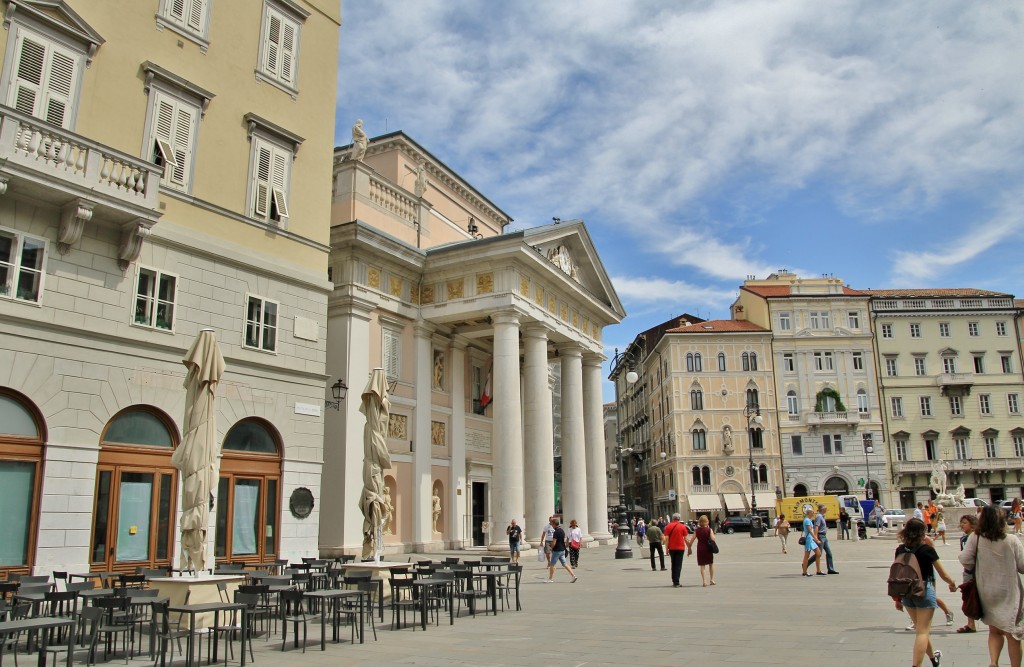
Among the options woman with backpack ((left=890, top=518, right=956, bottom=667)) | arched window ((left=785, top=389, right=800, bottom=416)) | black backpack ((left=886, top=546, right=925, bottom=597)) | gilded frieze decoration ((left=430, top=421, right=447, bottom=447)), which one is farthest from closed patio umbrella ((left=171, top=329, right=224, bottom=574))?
arched window ((left=785, top=389, right=800, bottom=416))

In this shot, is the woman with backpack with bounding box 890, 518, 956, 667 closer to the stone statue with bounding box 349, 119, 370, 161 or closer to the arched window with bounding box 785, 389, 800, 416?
the stone statue with bounding box 349, 119, 370, 161

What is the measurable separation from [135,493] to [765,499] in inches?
2179

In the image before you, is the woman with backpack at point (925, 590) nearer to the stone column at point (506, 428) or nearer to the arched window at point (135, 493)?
the arched window at point (135, 493)

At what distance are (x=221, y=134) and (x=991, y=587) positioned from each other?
17553mm

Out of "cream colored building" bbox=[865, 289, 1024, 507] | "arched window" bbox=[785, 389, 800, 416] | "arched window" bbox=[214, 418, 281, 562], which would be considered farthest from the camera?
"arched window" bbox=[785, 389, 800, 416]

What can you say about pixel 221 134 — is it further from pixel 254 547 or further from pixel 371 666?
pixel 371 666

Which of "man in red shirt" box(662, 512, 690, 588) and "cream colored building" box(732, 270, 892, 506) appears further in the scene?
"cream colored building" box(732, 270, 892, 506)

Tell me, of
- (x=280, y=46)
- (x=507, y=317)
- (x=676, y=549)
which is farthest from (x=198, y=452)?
(x=507, y=317)

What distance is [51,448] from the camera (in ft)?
46.6

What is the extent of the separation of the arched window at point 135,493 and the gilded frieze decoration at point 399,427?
11561 mm

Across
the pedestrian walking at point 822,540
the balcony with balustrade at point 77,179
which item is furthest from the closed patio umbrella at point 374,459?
the pedestrian walking at point 822,540

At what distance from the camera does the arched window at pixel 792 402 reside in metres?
64.9

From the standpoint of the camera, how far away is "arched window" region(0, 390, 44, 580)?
1349cm

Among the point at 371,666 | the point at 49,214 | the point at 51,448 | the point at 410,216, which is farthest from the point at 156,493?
the point at 410,216
